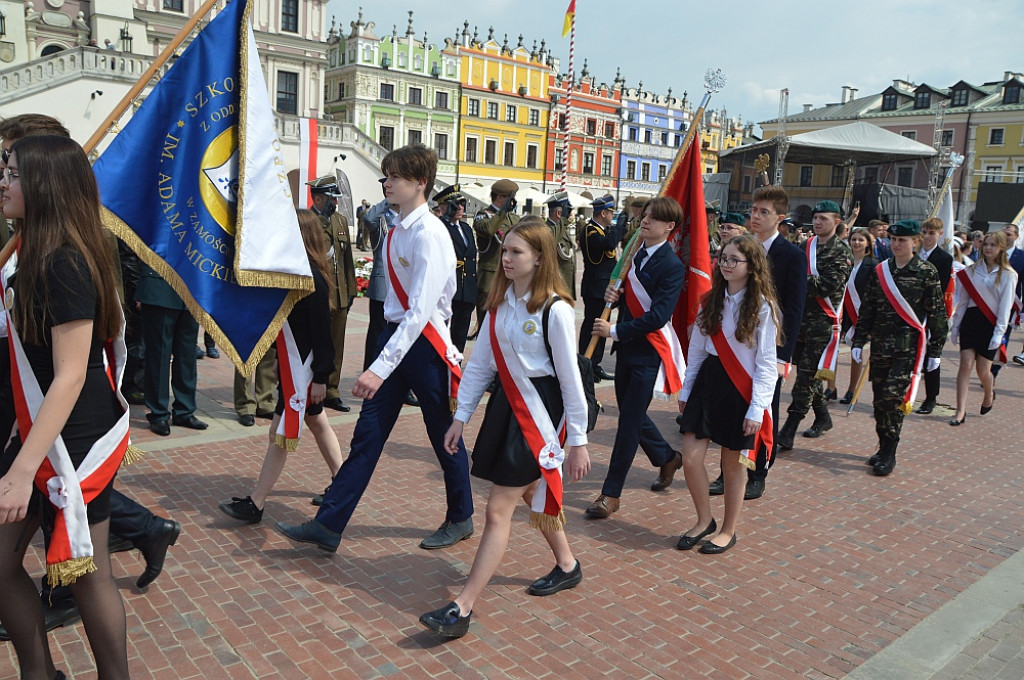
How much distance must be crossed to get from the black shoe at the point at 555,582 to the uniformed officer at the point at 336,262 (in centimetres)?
358

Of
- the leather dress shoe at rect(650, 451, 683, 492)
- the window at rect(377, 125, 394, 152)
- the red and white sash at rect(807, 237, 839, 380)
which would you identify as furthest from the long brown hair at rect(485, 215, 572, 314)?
the window at rect(377, 125, 394, 152)

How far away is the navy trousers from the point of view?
4.17 m

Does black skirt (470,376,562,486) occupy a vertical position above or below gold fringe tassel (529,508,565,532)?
above

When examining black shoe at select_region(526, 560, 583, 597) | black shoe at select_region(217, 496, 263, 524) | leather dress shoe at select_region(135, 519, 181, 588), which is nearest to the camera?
leather dress shoe at select_region(135, 519, 181, 588)

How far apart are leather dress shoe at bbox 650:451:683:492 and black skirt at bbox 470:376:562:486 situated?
2362mm

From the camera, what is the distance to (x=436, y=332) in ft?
13.9

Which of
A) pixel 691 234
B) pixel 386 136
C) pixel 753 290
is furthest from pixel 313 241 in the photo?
pixel 386 136

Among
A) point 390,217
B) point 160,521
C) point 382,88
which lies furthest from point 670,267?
point 382,88

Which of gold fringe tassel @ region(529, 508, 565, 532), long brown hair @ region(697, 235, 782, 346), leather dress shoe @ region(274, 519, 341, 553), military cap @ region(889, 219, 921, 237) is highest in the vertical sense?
military cap @ region(889, 219, 921, 237)

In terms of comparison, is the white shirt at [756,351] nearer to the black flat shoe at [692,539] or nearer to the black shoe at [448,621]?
the black flat shoe at [692,539]

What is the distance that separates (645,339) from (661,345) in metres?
0.12

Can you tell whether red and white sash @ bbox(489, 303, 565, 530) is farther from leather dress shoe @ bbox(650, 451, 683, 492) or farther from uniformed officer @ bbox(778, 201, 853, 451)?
uniformed officer @ bbox(778, 201, 853, 451)

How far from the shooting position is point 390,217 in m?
8.35

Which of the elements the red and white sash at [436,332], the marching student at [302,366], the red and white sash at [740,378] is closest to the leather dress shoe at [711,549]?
the red and white sash at [740,378]
